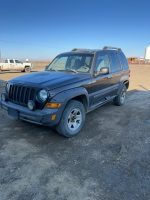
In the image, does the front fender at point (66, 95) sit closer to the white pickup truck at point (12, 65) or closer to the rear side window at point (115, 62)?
the rear side window at point (115, 62)

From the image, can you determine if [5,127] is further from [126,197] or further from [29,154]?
[126,197]

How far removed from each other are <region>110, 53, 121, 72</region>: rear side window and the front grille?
2857mm

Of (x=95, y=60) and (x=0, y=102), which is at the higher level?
(x=95, y=60)

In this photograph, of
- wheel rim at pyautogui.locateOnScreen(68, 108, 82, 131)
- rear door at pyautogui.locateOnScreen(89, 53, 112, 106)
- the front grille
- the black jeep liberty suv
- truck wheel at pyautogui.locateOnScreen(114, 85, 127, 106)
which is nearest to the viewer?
the black jeep liberty suv

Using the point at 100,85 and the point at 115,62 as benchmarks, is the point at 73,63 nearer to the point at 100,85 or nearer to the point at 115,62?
the point at 100,85

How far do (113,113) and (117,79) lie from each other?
115 centimetres

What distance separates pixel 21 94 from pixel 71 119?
3.95 feet

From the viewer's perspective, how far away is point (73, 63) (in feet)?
14.3

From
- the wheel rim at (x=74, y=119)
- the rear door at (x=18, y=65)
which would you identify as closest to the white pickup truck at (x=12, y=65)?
the rear door at (x=18, y=65)

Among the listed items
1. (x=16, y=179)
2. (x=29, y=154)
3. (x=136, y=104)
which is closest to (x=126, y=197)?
(x=16, y=179)

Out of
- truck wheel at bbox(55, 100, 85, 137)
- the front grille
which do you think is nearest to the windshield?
truck wheel at bbox(55, 100, 85, 137)

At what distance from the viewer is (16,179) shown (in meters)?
2.28

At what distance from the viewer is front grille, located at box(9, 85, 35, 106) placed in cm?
310

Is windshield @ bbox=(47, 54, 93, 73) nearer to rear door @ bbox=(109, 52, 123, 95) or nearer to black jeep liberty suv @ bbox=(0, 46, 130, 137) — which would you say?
black jeep liberty suv @ bbox=(0, 46, 130, 137)
